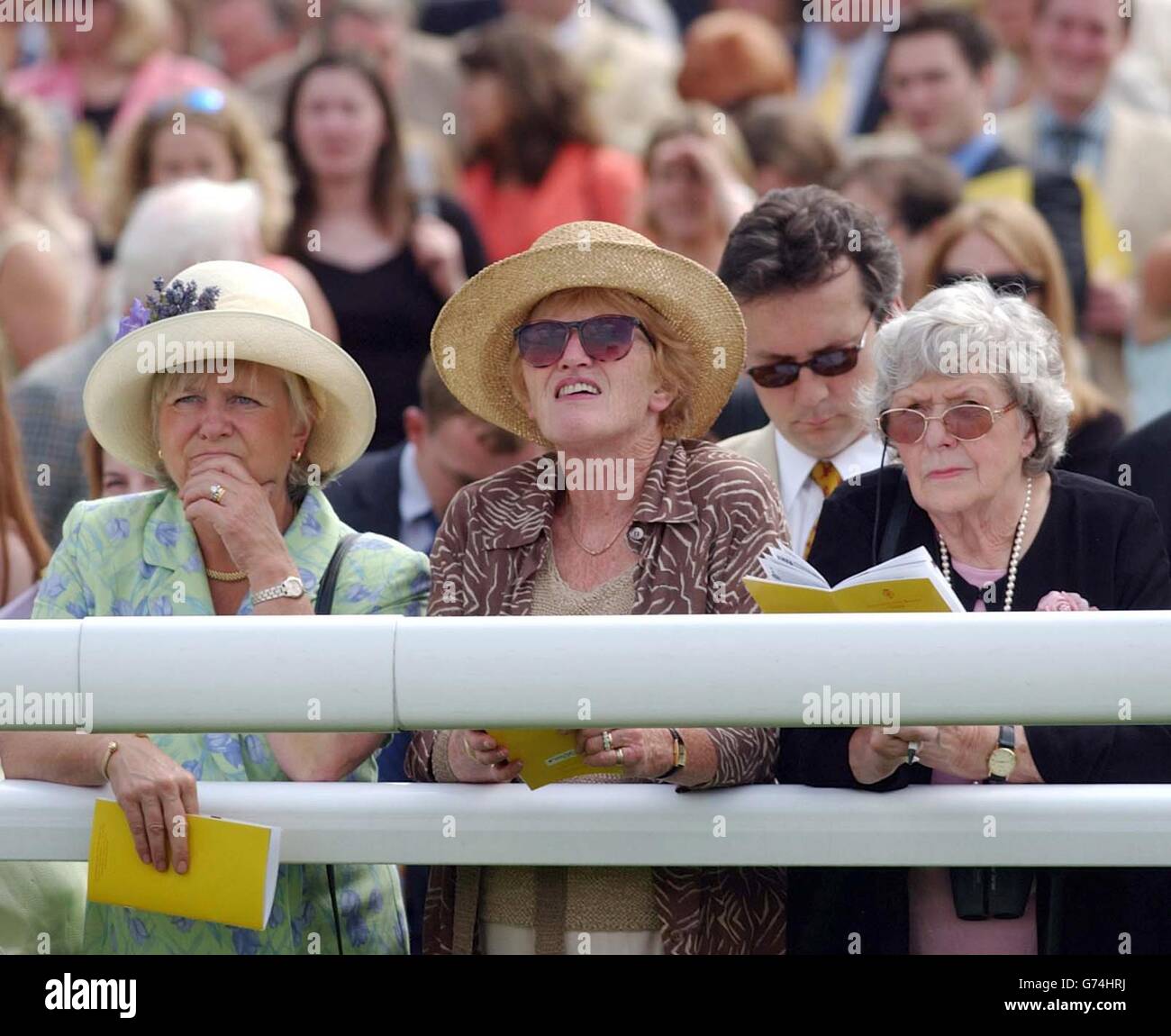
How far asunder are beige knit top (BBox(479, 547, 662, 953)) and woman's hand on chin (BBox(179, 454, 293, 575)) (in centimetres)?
43

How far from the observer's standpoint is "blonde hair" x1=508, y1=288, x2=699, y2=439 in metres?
2.95

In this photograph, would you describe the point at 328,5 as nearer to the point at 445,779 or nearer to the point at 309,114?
the point at 309,114

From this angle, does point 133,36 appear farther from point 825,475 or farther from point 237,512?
point 237,512

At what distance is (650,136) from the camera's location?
6.00m

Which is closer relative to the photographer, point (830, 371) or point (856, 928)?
point (856, 928)

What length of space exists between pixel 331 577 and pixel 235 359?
1.27 ft

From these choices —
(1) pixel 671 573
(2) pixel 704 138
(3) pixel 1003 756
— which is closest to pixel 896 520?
(1) pixel 671 573

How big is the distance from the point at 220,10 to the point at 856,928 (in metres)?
5.82

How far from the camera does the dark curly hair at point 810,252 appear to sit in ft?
11.6

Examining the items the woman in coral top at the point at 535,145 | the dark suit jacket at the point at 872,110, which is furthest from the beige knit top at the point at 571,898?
the dark suit jacket at the point at 872,110

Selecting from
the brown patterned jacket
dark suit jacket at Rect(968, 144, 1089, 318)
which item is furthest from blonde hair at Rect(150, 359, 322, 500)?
dark suit jacket at Rect(968, 144, 1089, 318)

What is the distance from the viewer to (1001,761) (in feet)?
8.32

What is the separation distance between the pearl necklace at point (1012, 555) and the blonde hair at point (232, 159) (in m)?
3.33
